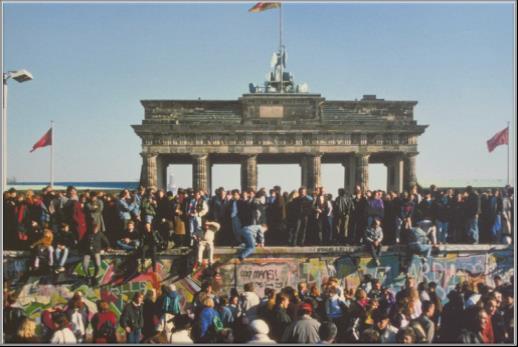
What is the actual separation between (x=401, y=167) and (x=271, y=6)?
24.8 m

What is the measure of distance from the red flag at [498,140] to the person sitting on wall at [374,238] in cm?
429

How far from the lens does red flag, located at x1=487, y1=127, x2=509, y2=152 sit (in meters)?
18.5

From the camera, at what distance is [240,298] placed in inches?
614

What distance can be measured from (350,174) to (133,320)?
98.5 ft

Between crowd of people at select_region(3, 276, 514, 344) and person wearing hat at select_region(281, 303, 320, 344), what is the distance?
0.02m

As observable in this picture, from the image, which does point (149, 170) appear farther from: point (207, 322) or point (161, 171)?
point (207, 322)

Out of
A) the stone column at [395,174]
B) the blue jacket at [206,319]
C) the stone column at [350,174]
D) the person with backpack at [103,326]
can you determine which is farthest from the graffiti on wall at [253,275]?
the stone column at [395,174]

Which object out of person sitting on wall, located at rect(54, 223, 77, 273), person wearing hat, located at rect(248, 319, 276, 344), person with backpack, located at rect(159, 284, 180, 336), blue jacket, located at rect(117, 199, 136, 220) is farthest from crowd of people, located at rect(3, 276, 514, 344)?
blue jacket, located at rect(117, 199, 136, 220)

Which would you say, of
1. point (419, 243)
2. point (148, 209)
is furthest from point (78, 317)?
point (419, 243)

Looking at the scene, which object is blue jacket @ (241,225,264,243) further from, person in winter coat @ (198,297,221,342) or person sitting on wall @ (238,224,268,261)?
person in winter coat @ (198,297,221,342)

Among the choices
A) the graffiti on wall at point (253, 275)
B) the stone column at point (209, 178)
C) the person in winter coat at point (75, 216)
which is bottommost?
the graffiti on wall at point (253, 275)

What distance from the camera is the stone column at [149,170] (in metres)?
41.1

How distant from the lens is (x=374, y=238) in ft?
58.9

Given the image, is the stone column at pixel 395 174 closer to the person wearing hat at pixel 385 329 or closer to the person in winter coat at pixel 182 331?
the person wearing hat at pixel 385 329
